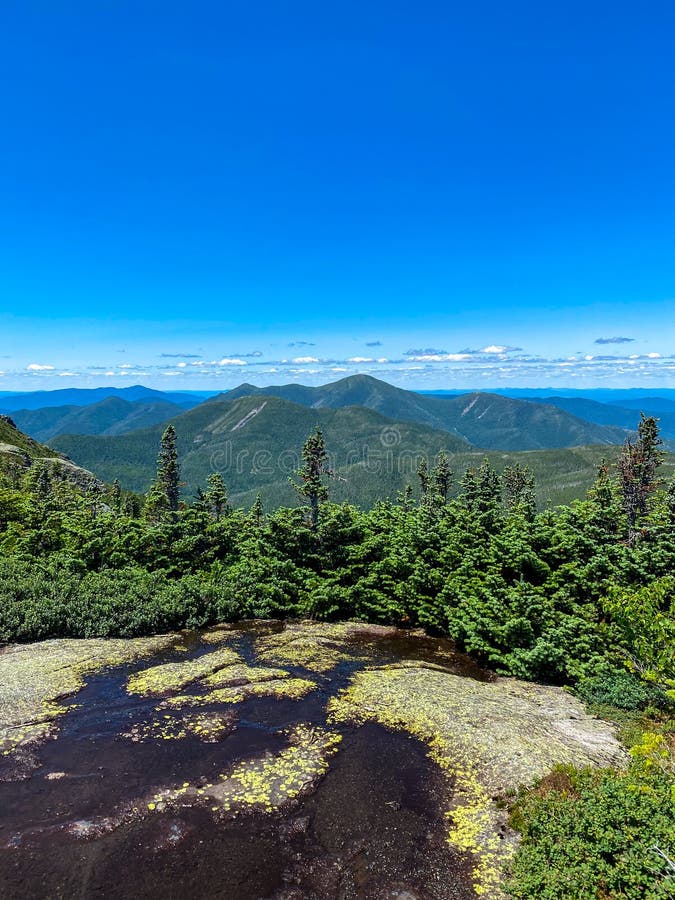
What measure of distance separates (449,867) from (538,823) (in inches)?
83.2

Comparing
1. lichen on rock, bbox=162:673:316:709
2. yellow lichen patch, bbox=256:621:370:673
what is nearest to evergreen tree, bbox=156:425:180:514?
yellow lichen patch, bbox=256:621:370:673

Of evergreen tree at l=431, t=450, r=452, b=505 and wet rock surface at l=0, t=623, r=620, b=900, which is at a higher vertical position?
evergreen tree at l=431, t=450, r=452, b=505

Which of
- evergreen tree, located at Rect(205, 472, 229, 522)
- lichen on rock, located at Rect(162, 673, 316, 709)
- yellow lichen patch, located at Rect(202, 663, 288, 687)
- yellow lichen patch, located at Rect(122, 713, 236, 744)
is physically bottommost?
yellow lichen patch, located at Rect(202, 663, 288, 687)

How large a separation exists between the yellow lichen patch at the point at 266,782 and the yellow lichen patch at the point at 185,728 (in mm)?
1914

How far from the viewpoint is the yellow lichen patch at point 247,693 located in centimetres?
1646

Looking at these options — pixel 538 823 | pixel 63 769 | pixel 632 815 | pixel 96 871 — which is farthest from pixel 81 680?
pixel 632 815

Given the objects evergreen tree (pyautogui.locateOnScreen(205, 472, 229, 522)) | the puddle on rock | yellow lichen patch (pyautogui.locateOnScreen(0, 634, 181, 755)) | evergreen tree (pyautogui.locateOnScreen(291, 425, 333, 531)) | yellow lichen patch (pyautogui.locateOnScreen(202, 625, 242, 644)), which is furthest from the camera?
evergreen tree (pyautogui.locateOnScreen(205, 472, 229, 522))

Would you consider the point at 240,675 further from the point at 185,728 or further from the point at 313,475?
the point at 313,475

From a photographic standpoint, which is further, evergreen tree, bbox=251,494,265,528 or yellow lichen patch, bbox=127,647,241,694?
evergreen tree, bbox=251,494,265,528

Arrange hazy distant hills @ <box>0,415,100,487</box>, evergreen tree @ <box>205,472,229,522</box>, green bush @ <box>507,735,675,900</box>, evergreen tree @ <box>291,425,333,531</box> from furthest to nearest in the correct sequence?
hazy distant hills @ <box>0,415,100,487</box>, evergreen tree @ <box>205,472,229,522</box>, evergreen tree @ <box>291,425,333,531</box>, green bush @ <box>507,735,675,900</box>

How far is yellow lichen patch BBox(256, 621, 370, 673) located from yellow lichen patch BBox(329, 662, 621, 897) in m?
2.13

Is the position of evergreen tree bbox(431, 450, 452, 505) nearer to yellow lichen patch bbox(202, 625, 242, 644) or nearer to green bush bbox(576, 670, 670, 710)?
yellow lichen patch bbox(202, 625, 242, 644)

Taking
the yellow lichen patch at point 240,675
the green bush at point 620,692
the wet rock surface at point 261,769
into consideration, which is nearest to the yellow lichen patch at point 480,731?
the wet rock surface at point 261,769

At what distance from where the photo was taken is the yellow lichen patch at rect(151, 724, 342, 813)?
11.5 metres
